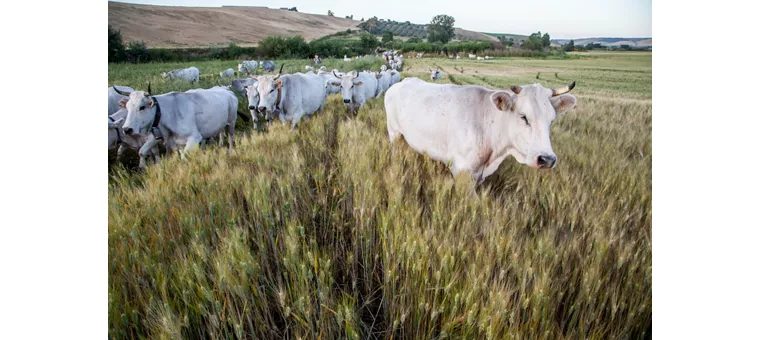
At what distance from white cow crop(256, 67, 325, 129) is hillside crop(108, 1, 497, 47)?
9.05ft

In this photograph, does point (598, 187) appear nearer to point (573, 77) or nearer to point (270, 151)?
point (573, 77)

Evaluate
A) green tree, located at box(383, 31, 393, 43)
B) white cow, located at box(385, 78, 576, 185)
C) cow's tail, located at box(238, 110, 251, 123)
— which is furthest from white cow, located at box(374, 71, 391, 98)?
cow's tail, located at box(238, 110, 251, 123)

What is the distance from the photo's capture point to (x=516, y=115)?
207 cm

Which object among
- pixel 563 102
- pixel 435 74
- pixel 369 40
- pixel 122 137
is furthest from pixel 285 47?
pixel 563 102

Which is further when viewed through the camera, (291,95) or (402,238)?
(291,95)

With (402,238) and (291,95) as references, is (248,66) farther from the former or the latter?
(291,95)

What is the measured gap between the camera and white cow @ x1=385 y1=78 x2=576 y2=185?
1.94 m

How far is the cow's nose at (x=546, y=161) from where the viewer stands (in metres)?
1.84

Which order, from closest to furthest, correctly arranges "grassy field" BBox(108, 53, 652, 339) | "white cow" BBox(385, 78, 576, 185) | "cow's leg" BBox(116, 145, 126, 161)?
1. "grassy field" BBox(108, 53, 652, 339)
2. "white cow" BBox(385, 78, 576, 185)
3. "cow's leg" BBox(116, 145, 126, 161)

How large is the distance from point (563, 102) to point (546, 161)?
0.39 metres

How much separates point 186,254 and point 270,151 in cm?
119

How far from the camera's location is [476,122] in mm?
2424

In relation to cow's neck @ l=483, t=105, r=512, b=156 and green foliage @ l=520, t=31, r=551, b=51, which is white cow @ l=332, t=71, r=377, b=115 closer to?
cow's neck @ l=483, t=105, r=512, b=156
